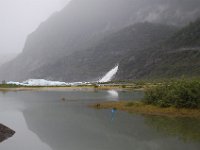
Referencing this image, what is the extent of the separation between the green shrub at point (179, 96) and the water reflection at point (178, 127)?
7.52 meters

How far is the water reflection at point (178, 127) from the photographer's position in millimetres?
45919

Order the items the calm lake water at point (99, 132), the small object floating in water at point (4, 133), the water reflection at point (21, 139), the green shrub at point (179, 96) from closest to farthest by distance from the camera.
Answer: the water reflection at point (21, 139)
the calm lake water at point (99, 132)
the small object floating in water at point (4, 133)
the green shrub at point (179, 96)

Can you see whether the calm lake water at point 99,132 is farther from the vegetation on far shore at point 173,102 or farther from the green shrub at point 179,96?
the green shrub at point 179,96

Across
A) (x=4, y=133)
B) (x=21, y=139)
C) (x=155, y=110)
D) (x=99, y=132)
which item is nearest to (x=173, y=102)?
(x=155, y=110)

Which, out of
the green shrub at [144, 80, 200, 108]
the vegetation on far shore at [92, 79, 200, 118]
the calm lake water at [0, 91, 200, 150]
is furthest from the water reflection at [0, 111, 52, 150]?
the green shrub at [144, 80, 200, 108]

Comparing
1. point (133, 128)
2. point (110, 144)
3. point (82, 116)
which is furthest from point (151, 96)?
point (110, 144)

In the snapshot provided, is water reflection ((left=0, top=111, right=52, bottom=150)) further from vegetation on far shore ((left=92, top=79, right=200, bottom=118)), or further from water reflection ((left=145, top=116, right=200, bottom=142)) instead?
vegetation on far shore ((left=92, top=79, right=200, bottom=118))

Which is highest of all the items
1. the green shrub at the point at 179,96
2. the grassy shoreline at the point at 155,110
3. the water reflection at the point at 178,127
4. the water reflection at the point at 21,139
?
the green shrub at the point at 179,96

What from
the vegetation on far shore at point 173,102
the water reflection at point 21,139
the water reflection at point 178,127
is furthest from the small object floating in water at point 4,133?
the vegetation on far shore at point 173,102

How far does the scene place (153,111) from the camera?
65.3 metres

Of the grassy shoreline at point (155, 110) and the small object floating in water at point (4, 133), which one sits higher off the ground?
the grassy shoreline at point (155, 110)

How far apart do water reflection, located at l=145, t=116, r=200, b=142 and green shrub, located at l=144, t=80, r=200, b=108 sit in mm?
7524

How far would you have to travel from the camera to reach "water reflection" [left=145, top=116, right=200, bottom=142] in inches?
1808

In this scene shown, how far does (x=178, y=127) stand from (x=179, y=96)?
1507 cm
